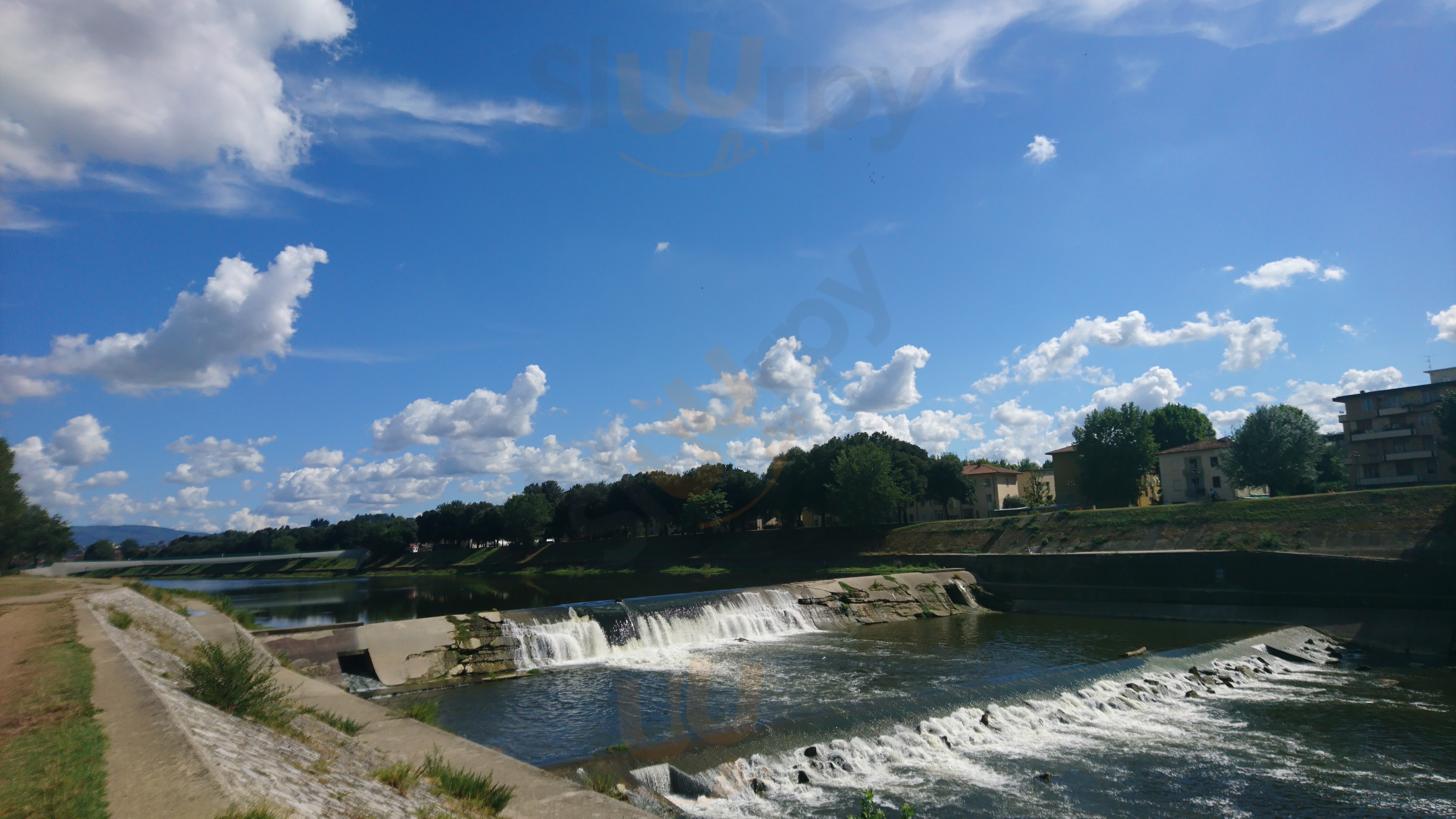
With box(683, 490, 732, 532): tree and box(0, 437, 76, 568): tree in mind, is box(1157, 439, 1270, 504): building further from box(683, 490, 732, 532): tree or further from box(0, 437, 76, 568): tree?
box(0, 437, 76, 568): tree

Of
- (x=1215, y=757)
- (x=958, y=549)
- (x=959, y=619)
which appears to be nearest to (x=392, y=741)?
(x=1215, y=757)

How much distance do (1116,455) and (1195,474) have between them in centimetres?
1766

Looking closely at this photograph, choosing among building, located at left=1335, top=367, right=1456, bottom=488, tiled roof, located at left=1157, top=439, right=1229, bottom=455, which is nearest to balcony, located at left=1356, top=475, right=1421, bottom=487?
building, located at left=1335, top=367, right=1456, bottom=488

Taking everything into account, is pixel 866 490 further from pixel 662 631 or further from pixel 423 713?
pixel 423 713

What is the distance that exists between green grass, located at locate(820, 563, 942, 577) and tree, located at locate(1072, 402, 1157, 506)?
31.4m

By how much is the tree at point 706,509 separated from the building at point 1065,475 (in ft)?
126

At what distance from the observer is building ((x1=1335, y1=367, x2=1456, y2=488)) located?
58.0m

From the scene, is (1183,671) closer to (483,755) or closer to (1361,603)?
(1361,603)

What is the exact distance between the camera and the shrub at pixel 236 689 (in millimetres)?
8688

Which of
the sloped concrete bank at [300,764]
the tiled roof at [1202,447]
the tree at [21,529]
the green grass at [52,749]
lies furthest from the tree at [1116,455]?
the tree at [21,529]

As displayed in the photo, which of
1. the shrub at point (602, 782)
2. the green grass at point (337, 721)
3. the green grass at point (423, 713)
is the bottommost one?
the shrub at point (602, 782)

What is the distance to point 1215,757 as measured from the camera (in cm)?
1215

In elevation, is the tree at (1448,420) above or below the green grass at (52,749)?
above

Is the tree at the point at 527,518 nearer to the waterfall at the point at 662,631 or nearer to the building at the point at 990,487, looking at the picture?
the building at the point at 990,487
